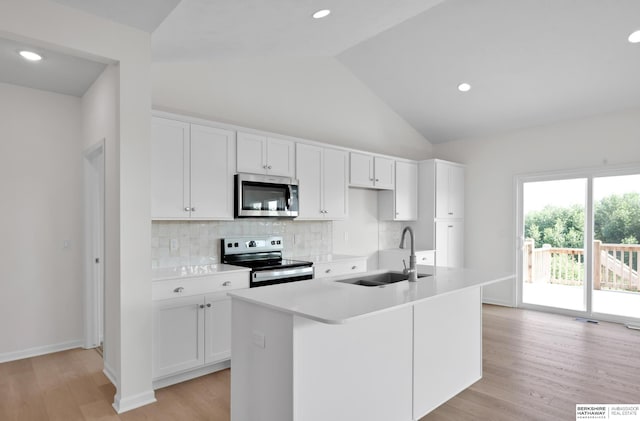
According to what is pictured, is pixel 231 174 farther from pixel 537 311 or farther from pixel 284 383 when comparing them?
pixel 537 311

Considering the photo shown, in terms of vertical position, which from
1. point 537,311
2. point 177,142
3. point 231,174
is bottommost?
point 537,311

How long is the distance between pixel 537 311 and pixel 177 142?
5.34 metres

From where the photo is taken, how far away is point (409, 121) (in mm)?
6266

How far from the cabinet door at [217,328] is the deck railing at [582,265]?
15.0ft

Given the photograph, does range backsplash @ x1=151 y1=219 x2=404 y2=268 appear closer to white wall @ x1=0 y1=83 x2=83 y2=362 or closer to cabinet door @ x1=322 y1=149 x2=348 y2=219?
cabinet door @ x1=322 y1=149 x2=348 y2=219

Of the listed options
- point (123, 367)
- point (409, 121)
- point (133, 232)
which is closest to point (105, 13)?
point (133, 232)

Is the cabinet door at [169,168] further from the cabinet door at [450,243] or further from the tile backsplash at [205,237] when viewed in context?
the cabinet door at [450,243]

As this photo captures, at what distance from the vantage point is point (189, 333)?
3.14 metres

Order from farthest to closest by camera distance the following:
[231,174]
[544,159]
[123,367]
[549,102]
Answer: [544,159] → [549,102] → [231,174] → [123,367]

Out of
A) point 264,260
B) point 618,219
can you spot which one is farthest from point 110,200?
point 618,219

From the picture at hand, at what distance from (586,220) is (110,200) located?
5686mm

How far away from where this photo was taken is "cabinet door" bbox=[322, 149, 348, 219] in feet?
15.2

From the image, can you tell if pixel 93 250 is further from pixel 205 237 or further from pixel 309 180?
pixel 309 180

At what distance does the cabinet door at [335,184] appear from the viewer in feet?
15.2
